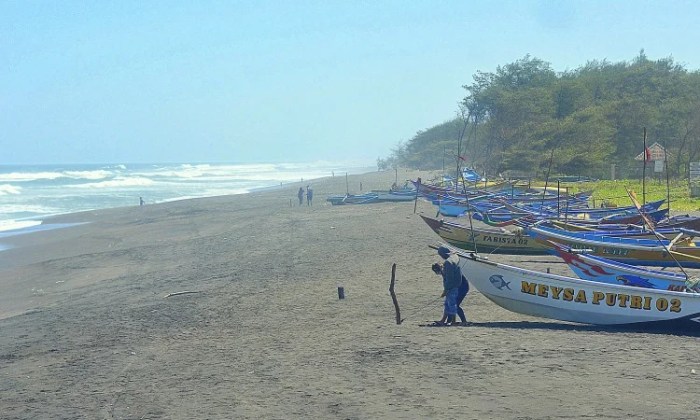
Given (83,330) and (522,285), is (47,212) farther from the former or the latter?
(522,285)

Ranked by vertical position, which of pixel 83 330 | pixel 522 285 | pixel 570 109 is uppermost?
pixel 570 109

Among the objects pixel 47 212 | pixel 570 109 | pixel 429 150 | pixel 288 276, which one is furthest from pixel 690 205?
pixel 429 150

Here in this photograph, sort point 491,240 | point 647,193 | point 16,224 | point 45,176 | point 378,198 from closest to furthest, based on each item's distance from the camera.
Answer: point 491,240 → point 647,193 → point 378,198 → point 16,224 → point 45,176

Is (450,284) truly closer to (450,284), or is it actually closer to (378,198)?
(450,284)

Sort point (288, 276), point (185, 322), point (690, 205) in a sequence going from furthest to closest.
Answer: point (690, 205) < point (288, 276) < point (185, 322)

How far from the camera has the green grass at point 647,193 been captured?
1036 inches

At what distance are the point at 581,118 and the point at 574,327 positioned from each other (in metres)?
35.8

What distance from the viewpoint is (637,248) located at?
14766 millimetres

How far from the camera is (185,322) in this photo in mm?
13438

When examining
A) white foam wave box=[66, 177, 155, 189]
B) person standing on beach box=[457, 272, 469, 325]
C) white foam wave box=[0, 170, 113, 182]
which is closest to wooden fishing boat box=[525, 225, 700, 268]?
person standing on beach box=[457, 272, 469, 325]

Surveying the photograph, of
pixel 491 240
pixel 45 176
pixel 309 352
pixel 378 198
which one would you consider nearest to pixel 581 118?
pixel 378 198

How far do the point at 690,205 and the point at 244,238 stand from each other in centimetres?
1625

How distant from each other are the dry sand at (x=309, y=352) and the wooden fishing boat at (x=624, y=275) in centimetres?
109

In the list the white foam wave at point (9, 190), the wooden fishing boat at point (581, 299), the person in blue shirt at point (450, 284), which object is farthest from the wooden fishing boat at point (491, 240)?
the white foam wave at point (9, 190)
